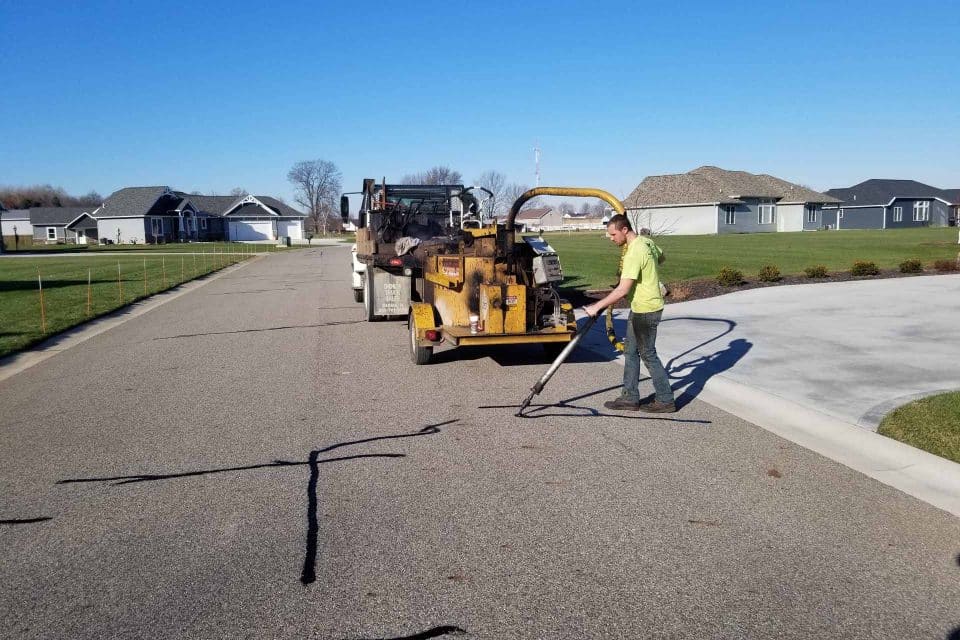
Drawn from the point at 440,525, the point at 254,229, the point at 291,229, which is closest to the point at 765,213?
the point at 291,229

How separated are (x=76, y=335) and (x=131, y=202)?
71.5 meters

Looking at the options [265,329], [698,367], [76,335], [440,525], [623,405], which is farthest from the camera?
[265,329]

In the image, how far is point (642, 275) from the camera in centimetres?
791

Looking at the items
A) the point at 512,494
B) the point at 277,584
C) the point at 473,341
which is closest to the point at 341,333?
the point at 473,341

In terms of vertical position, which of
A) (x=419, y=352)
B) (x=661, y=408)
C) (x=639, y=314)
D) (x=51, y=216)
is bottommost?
(x=661, y=408)

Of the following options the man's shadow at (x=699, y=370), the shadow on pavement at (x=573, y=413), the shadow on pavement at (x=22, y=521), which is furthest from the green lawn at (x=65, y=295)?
the man's shadow at (x=699, y=370)

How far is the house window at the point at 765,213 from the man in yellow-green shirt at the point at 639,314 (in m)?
67.5

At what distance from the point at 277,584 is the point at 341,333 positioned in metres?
10.4

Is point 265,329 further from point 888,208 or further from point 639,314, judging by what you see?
point 888,208

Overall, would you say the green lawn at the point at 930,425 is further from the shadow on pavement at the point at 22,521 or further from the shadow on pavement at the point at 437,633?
the shadow on pavement at the point at 22,521

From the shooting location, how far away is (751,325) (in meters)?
13.5

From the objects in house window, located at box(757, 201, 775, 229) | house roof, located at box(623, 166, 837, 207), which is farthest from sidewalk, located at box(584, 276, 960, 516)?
house window, located at box(757, 201, 775, 229)

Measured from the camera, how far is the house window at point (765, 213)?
71269 mm

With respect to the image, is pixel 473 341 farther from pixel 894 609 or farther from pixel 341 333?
pixel 894 609
